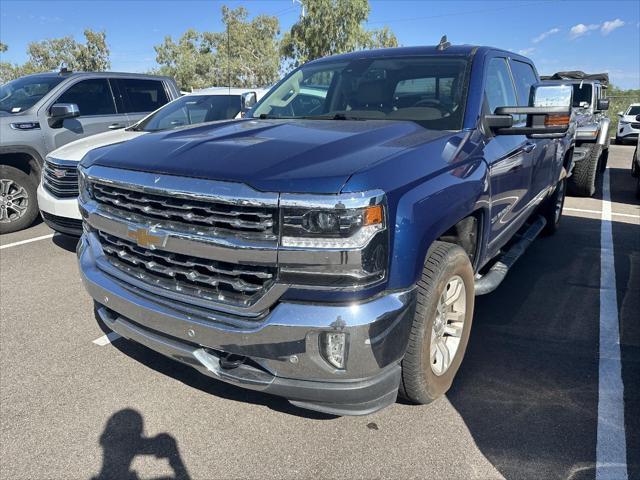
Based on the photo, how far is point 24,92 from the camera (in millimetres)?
6852

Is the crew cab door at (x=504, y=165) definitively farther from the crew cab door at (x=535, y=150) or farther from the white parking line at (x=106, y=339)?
the white parking line at (x=106, y=339)

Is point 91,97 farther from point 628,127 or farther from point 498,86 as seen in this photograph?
point 628,127

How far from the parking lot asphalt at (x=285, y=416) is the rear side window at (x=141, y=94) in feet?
14.1

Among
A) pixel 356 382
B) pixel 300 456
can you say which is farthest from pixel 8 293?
pixel 356 382

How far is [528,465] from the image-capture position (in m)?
2.38

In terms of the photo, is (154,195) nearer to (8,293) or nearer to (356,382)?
(356,382)

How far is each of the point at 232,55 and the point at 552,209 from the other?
4908 centimetres

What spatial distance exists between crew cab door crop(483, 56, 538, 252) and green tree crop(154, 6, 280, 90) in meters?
43.8

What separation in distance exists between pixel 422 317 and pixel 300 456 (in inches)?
35.7

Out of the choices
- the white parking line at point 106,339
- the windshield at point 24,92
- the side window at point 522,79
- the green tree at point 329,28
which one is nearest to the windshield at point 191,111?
the windshield at point 24,92

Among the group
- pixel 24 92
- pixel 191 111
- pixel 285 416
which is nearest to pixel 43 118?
pixel 24 92

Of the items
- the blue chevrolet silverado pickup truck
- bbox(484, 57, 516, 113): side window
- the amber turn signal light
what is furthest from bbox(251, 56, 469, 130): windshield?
the amber turn signal light

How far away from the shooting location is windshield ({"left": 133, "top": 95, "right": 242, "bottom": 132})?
663cm

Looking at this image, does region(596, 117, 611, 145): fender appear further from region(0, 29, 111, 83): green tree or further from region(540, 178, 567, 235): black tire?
region(0, 29, 111, 83): green tree
